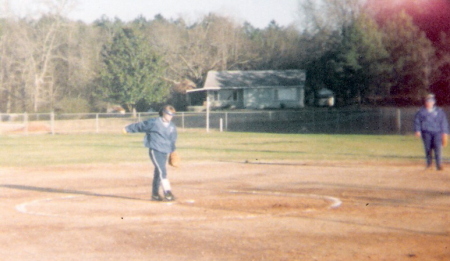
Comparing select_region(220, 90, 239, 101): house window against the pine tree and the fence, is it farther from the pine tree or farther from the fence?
the fence

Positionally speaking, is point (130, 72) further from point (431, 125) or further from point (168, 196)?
point (168, 196)

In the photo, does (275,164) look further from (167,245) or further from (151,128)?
(167,245)

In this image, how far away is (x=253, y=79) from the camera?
70.3 m

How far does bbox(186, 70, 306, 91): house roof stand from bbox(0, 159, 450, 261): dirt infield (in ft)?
165

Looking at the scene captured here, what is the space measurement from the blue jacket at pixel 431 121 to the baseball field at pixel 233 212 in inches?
47.2

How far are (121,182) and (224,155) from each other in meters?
8.93

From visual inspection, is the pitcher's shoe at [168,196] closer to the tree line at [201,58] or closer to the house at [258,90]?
the tree line at [201,58]

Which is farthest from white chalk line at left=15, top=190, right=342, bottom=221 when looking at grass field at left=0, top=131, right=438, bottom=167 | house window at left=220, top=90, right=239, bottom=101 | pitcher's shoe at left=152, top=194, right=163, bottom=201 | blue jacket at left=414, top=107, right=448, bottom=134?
house window at left=220, top=90, right=239, bottom=101

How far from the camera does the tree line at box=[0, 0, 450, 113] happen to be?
1892 inches

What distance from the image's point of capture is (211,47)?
80.4 m

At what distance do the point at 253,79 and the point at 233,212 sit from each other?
195 ft

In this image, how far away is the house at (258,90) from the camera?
68075 millimetres

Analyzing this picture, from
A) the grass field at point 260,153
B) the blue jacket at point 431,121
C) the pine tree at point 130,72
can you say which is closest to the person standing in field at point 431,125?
the blue jacket at point 431,121

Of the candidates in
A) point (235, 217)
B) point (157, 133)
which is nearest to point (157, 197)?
point (157, 133)
